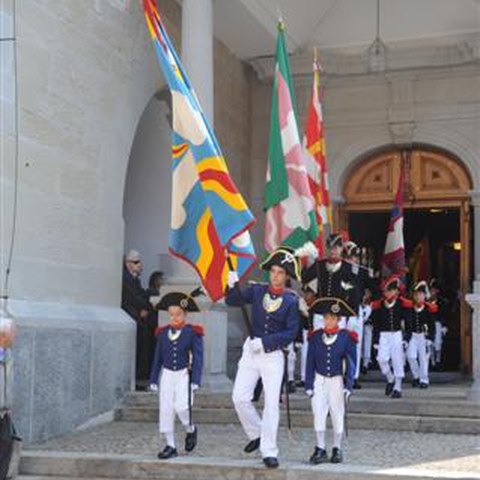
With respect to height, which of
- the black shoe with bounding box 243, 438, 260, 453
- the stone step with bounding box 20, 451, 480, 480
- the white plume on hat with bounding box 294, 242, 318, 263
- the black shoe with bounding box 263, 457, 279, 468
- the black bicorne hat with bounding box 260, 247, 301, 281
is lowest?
the stone step with bounding box 20, 451, 480, 480

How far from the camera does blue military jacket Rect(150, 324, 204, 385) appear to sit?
27.4ft

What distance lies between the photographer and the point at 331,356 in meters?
7.98

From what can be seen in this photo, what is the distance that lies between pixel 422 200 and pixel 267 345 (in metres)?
8.87

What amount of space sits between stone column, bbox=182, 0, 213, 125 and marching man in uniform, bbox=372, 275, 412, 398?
10.8ft

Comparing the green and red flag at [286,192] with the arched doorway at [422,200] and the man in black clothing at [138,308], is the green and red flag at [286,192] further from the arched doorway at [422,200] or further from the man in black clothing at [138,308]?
the arched doorway at [422,200]

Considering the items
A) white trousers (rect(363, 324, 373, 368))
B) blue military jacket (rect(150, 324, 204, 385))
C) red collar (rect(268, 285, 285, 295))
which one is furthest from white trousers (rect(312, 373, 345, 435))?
white trousers (rect(363, 324, 373, 368))

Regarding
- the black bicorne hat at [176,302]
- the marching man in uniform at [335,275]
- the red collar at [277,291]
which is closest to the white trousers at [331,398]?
the red collar at [277,291]

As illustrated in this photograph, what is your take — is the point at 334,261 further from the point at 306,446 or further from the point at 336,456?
the point at 336,456

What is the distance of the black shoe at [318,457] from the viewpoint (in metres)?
7.70

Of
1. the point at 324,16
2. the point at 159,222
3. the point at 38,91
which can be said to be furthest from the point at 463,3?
the point at 38,91

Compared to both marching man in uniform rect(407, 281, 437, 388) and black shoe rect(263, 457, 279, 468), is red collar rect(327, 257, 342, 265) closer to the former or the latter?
marching man in uniform rect(407, 281, 437, 388)

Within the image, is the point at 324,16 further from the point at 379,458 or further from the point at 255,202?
the point at 379,458

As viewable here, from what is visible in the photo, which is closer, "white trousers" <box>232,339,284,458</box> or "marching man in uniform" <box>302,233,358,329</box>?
"white trousers" <box>232,339,284,458</box>

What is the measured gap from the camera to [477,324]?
411 inches
